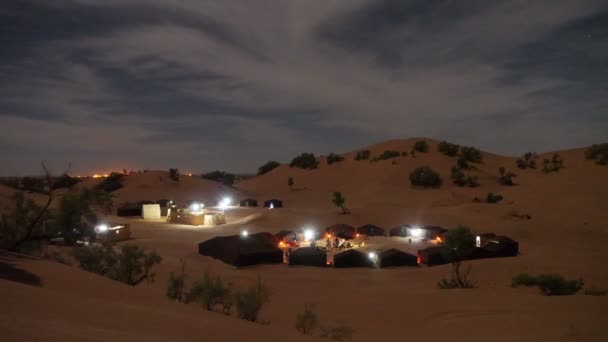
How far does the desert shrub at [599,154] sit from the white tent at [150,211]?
190 ft

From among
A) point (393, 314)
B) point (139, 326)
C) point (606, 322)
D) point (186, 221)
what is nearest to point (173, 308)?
point (139, 326)

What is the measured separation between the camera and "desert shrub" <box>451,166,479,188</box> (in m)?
61.5

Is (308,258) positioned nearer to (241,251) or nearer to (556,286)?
(241,251)

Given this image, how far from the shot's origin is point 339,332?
10727 millimetres

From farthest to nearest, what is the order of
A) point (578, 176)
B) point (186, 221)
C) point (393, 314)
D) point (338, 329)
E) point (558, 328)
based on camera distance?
point (578, 176), point (186, 221), point (393, 314), point (338, 329), point (558, 328)

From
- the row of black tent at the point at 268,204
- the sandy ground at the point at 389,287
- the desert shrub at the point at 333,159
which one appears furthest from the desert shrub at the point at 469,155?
the row of black tent at the point at 268,204

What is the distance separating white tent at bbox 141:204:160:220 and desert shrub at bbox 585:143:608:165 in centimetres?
A: 5783

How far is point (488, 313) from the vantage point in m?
11.2

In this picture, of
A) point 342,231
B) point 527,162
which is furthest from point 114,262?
point 527,162

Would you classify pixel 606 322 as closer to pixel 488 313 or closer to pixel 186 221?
pixel 488 313

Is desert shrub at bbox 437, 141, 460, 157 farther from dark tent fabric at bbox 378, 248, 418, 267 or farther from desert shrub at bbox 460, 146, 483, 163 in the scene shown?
dark tent fabric at bbox 378, 248, 418, 267

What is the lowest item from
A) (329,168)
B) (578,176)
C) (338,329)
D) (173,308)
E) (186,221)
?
(338,329)

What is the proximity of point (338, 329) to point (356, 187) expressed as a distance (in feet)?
193

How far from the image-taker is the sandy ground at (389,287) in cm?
588
